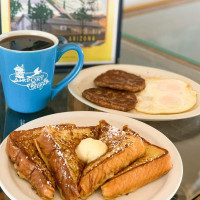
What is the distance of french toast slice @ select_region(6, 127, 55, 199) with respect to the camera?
758 mm

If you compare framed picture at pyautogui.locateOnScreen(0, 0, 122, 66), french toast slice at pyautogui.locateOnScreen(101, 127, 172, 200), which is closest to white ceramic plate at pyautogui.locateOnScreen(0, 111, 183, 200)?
french toast slice at pyautogui.locateOnScreen(101, 127, 172, 200)

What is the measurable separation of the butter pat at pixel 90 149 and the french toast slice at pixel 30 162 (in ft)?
0.29

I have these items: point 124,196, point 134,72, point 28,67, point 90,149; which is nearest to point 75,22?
point 134,72

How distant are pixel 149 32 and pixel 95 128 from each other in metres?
1.07

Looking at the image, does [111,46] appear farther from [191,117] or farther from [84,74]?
[191,117]

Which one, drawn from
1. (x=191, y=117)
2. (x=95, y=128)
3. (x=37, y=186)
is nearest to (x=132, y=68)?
(x=191, y=117)

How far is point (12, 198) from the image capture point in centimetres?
74

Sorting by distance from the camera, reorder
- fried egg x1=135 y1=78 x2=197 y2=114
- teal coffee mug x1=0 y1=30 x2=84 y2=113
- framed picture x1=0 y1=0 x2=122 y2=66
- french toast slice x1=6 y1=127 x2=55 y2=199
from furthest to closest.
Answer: framed picture x1=0 y1=0 x2=122 y2=66 < fried egg x1=135 y1=78 x2=197 y2=114 < teal coffee mug x1=0 y1=30 x2=84 y2=113 < french toast slice x1=6 y1=127 x2=55 y2=199

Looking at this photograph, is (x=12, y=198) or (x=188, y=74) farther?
(x=188, y=74)

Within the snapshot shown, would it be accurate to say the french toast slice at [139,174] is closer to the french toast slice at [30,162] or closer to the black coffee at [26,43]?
the french toast slice at [30,162]

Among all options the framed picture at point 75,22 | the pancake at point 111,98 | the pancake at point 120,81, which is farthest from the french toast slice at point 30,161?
the framed picture at point 75,22

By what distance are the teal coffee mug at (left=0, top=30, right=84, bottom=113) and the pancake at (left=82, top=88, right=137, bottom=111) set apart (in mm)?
113

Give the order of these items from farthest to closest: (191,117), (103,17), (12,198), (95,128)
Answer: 1. (103,17)
2. (191,117)
3. (95,128)
4. (12,198)

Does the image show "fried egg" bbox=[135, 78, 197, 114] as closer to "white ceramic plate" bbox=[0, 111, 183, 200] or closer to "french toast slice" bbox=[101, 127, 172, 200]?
"white ceramic plate" bbox=[0, 111, 183, 200]
